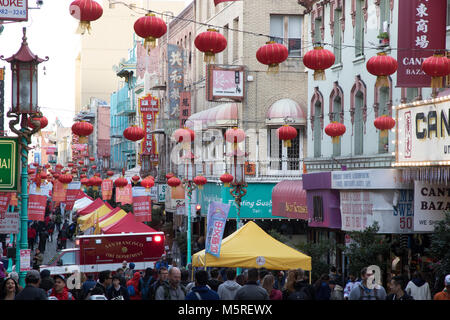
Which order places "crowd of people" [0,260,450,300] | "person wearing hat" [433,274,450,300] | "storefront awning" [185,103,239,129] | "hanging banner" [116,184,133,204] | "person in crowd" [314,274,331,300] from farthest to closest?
"hanging banner" [116,184,133,204], "storefront awning" [185,103,239,129], "person in crowd" [314,274,331,300], "person wearing hat" [433,274,450,300], "crowd of people" [0,260,450,300]

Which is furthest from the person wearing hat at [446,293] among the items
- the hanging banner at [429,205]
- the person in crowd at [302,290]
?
the hanging banner at [429,205]

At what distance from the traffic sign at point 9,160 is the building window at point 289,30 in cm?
2242

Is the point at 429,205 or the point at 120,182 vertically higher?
the point at 120,182

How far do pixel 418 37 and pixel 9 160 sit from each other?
31.0 feet

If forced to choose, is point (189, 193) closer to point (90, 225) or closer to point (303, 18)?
point (90, 225)

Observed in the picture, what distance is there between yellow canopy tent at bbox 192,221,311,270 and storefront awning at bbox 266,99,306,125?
1782 centimetres

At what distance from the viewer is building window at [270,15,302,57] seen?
38.3 metres

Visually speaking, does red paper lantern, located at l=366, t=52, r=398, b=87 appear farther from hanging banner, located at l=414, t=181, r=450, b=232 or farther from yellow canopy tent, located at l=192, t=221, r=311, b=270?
yellow canopy tent, located at l=192, t=221, r=311, b=270

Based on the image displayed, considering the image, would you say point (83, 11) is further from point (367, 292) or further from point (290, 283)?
point (367, 292)

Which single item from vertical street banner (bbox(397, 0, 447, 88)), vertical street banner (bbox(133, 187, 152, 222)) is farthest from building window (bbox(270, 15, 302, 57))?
vertical street banner (bbox(397, 0, 447, 88))

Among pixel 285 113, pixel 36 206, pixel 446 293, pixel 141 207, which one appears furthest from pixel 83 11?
pixel 285 113

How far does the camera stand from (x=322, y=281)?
49.2 ft

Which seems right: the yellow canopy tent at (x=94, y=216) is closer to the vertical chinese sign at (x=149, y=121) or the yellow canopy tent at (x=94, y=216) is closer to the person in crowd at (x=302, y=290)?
the vertical chinese sign at (x=149, y=121)

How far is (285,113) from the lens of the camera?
123 feet
